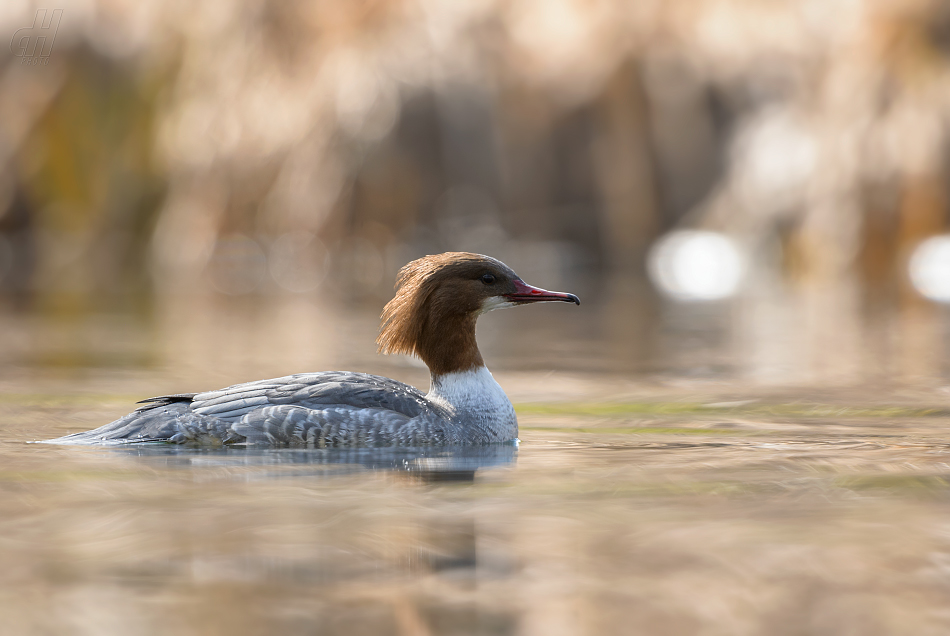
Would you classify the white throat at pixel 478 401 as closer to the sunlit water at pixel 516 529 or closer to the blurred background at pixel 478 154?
the sunlit water at pixel 516 529

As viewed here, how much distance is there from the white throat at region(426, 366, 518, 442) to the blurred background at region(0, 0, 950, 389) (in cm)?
838

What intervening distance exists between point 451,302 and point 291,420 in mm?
1125

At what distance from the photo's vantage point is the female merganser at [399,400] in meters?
6.43

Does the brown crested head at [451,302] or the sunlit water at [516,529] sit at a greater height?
the brown crested head at [451,302]

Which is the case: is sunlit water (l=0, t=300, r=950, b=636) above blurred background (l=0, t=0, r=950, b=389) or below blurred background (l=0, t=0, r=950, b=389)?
below

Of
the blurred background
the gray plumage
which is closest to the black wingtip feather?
the gray plumage

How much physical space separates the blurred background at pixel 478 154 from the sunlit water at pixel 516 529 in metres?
8.80

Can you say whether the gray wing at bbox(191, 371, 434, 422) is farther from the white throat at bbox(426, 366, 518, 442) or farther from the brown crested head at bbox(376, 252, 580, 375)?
the brown crested head at bbox(376, 252, 580, 375)

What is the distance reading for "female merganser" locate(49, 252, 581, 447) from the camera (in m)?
6.43

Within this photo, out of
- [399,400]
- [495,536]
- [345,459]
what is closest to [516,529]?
[495,536]

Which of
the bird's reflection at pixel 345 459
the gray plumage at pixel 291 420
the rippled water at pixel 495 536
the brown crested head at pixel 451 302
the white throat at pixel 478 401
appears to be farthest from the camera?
the brown crested head at pixel 451 302

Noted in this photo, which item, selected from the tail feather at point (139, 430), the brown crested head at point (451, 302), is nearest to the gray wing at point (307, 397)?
the tail feather at point (139, 430)

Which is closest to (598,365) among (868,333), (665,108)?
(868,333)

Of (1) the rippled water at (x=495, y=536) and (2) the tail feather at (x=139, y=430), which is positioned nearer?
(1) the rippled water at (x=495, y=536)
